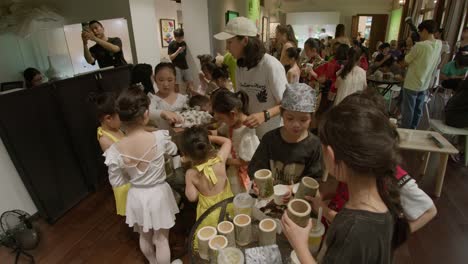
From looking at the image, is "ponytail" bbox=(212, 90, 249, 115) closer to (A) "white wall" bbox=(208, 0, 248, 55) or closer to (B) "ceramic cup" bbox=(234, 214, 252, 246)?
(B) "ceramic cup" bbox=(234, 214, 252, 246)

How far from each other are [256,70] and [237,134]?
0.54 meters

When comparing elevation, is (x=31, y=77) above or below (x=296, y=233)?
above

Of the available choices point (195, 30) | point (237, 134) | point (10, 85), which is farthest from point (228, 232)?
point (195, 30)

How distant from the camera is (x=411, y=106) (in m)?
4.00

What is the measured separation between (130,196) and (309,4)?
13372mm

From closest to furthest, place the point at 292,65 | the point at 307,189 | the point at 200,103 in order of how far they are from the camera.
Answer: the point at 307,189 < the point at 200,103 < the point at 292,65

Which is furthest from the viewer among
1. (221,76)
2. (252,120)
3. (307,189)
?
(221,76)

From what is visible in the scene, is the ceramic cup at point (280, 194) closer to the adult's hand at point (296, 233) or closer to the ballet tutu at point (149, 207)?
the adult's hand at point (296, 233)

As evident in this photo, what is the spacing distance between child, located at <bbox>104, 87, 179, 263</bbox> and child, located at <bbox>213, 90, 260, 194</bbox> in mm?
407

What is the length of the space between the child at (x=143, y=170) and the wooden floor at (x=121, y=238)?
50 cm

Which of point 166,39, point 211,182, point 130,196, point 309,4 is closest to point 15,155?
point 130,196

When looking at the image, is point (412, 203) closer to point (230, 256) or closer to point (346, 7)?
point (230, 256)

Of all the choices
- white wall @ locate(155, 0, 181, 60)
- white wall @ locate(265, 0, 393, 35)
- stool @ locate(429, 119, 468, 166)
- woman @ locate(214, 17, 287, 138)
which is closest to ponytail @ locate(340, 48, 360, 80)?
stool @ locate(429, 119, 468, 166)

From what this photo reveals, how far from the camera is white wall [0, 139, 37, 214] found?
2199 mm
